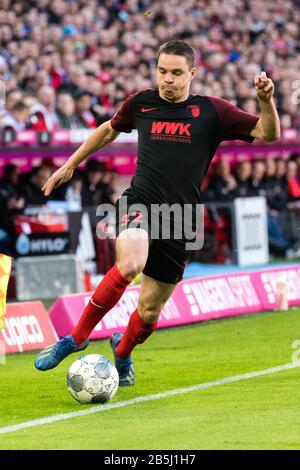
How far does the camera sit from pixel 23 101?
17344mm

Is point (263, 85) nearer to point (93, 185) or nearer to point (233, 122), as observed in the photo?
point (233, 122)

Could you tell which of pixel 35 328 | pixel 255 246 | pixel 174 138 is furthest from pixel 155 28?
pixel 174 138

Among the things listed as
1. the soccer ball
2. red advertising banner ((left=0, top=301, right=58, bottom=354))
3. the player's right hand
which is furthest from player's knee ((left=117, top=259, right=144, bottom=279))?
red advertising banner ((left=0, top=301, right=58, bottom=354))

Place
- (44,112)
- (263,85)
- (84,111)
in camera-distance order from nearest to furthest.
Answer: (263,85), (44,112), (84,111)

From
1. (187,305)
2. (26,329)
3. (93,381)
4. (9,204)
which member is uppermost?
(93,381)

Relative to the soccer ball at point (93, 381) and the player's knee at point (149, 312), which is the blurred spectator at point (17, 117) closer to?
the player's knee at point (149, 312)

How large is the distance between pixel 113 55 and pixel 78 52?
3.20ft

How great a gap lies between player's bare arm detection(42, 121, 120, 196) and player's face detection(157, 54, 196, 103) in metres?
0.60

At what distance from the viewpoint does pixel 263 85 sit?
7.62m

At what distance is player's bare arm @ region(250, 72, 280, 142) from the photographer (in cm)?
762

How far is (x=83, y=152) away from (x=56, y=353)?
60.0 inches

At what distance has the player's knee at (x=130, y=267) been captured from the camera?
25.4 feet

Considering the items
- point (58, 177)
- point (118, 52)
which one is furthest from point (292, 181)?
point (58, 177)

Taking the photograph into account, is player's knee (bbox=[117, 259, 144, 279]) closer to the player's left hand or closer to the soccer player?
the soccer player
